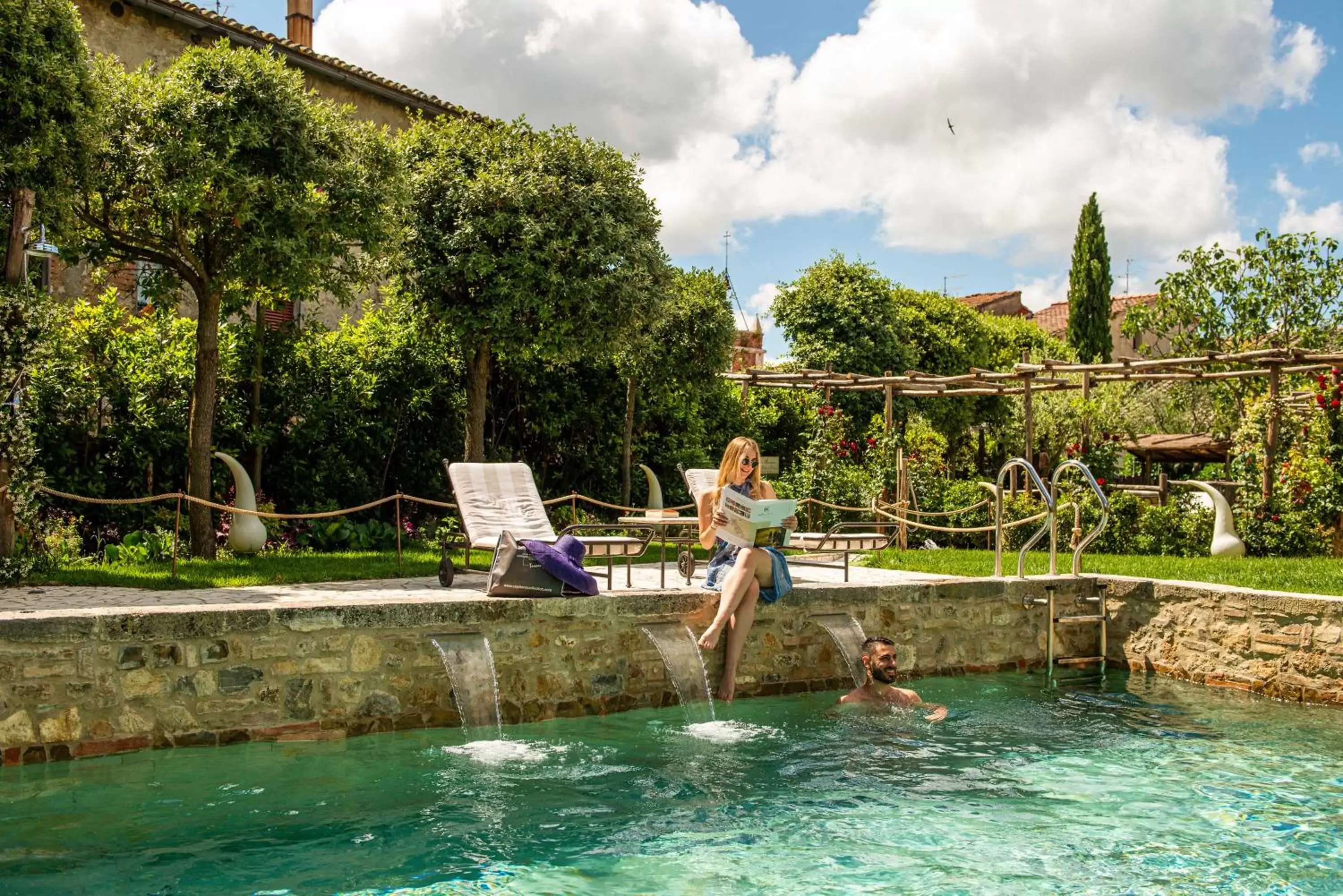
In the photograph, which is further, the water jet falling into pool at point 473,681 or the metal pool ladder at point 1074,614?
the metal pool ladder at point 1074,614

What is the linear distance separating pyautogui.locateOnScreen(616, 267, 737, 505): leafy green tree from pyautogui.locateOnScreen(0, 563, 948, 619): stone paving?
17.0ft

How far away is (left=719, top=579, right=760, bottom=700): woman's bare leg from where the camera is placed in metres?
8.61

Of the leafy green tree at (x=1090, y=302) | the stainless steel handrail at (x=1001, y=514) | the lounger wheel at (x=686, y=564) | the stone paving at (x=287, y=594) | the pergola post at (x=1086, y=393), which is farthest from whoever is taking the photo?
the leafy green tree at (x=1090, y=302)

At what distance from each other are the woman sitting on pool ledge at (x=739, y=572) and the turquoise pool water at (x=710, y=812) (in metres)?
0.54

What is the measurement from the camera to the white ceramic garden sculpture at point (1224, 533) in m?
14.7

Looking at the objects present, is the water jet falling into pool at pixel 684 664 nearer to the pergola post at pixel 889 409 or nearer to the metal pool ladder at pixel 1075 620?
the metal pool ladder at pixel 1075 620

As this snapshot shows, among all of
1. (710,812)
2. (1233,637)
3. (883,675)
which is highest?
(1233,637)

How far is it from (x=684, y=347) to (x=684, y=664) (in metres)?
7.66

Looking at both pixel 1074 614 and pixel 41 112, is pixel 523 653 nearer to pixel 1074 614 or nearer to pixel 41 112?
pixel 1074 614

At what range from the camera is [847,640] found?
9.44m

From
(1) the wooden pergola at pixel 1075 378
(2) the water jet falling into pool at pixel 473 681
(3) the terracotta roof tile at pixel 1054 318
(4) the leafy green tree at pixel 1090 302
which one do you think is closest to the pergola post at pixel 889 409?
(1) the wooden pergola at pixel 1075 378

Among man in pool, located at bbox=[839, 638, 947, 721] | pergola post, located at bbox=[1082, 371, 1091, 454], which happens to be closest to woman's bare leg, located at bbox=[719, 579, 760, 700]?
man in pool, located at bbox=[839, 638, 947, 721]

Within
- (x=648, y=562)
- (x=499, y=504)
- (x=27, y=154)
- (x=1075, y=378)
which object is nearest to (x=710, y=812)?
(x=499, y=504)

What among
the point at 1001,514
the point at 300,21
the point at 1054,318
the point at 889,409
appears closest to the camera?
the point at 1001,514
